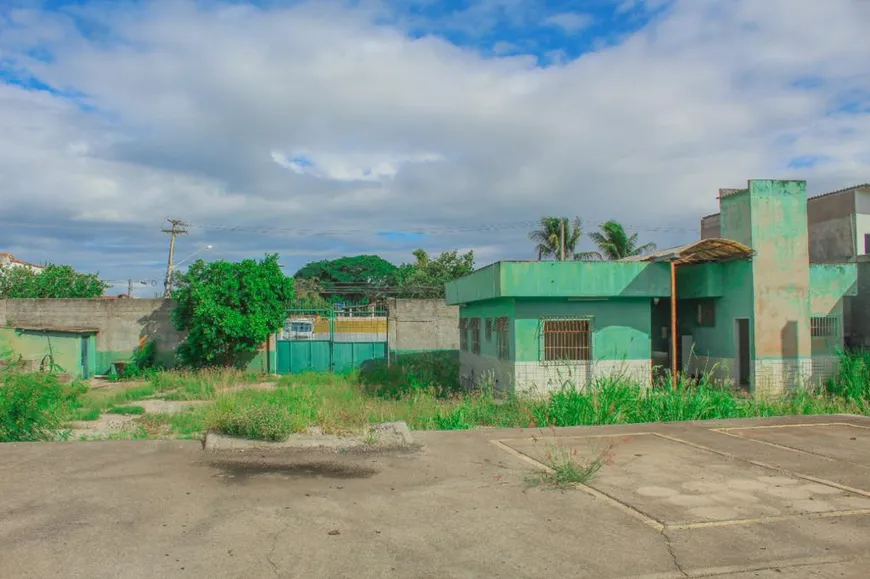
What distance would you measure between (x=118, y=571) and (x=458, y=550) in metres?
2.36

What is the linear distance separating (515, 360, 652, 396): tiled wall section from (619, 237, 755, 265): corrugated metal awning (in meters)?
2.57

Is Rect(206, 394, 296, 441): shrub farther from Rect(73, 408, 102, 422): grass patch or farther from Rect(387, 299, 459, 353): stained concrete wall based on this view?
Rect(387, 299, 459, 353): stained concrete wall

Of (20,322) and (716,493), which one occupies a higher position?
(20,322)

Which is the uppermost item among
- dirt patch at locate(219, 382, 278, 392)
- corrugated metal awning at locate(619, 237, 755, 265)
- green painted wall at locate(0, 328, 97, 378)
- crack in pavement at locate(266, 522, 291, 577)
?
corrugated metal awning at locate(619, 237, 755, 265)

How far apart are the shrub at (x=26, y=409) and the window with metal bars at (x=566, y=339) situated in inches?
399

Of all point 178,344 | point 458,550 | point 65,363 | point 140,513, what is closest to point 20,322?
point 65,363

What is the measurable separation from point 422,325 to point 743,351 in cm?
1304

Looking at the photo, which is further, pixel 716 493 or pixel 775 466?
pixel 775 466

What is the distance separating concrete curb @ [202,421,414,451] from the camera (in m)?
8.39

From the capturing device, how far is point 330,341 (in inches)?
1011

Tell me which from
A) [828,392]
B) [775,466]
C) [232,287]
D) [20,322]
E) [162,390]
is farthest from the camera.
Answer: [20,322]

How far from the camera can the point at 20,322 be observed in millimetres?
26047

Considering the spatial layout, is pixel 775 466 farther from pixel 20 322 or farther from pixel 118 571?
pixel 20 322

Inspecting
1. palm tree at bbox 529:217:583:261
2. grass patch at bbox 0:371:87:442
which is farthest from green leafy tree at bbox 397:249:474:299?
grass patch at bbox 0:371:87:442
